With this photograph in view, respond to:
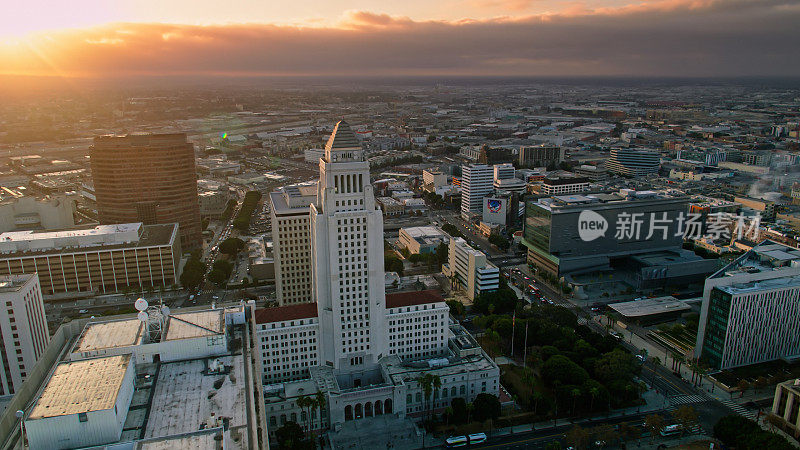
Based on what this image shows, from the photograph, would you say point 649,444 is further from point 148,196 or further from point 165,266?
point 148,196

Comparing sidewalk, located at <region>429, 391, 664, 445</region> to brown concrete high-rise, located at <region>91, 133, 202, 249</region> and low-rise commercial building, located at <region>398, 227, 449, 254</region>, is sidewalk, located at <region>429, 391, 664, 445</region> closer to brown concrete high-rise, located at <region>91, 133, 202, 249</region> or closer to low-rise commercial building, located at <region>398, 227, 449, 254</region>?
low-rise commercial building, located at <region>398, 227, 449, 254</region>

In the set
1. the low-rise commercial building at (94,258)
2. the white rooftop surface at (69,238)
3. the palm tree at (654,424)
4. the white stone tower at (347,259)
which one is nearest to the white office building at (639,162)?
the palm tree at (654,424)

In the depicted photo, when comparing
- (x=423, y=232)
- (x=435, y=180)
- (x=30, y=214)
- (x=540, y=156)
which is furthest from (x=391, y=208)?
(x=540, y=156)

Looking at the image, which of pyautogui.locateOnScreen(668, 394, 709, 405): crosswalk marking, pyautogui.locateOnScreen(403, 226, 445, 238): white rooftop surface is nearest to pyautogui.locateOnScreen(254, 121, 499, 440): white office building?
pyautogui.locateOnScreen(668, 394, 709, 405): crosswalk marking

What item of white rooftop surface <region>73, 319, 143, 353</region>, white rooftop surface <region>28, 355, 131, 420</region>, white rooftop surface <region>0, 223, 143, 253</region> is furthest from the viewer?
white rooftop surface <region>0, 223, 143, 253</region>

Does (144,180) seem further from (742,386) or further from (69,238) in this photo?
(742,386)

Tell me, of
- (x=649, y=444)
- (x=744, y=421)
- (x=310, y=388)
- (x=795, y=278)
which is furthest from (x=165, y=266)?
(x=795, y=278)
